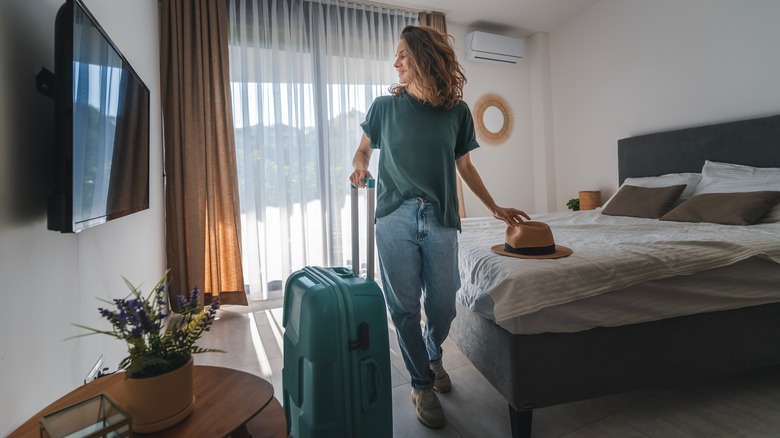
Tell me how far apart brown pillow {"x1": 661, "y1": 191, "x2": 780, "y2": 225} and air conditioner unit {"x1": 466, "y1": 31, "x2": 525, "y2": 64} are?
245 cm

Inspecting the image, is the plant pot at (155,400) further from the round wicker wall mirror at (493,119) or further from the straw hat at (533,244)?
the round wicker wall mirror at (493,119)

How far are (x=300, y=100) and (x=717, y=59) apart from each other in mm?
3206

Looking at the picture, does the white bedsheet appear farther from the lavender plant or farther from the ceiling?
the ceiling

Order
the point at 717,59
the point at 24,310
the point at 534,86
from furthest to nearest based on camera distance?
1. the point at 534,86
2. the point at 717,59
3. the point at 24,310

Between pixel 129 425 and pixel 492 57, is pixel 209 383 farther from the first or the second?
pixel 492 57

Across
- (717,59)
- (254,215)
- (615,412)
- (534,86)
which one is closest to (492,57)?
(534,86)

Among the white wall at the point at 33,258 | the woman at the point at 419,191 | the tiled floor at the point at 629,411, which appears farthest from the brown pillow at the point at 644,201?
the white wall at the point at 33,258

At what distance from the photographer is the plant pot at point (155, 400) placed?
67 cm

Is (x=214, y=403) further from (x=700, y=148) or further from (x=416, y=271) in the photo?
(x=700, y=148)

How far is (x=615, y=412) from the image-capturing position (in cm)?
149

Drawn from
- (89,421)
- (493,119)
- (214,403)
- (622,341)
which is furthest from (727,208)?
(89,421)

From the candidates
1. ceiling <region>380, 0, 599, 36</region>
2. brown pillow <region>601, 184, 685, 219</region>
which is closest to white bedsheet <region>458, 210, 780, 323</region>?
brown pillow <region>601, 184, 685, 219</region>

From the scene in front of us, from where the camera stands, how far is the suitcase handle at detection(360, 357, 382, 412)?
1026mm

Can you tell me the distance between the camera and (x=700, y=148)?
2.74 metres
